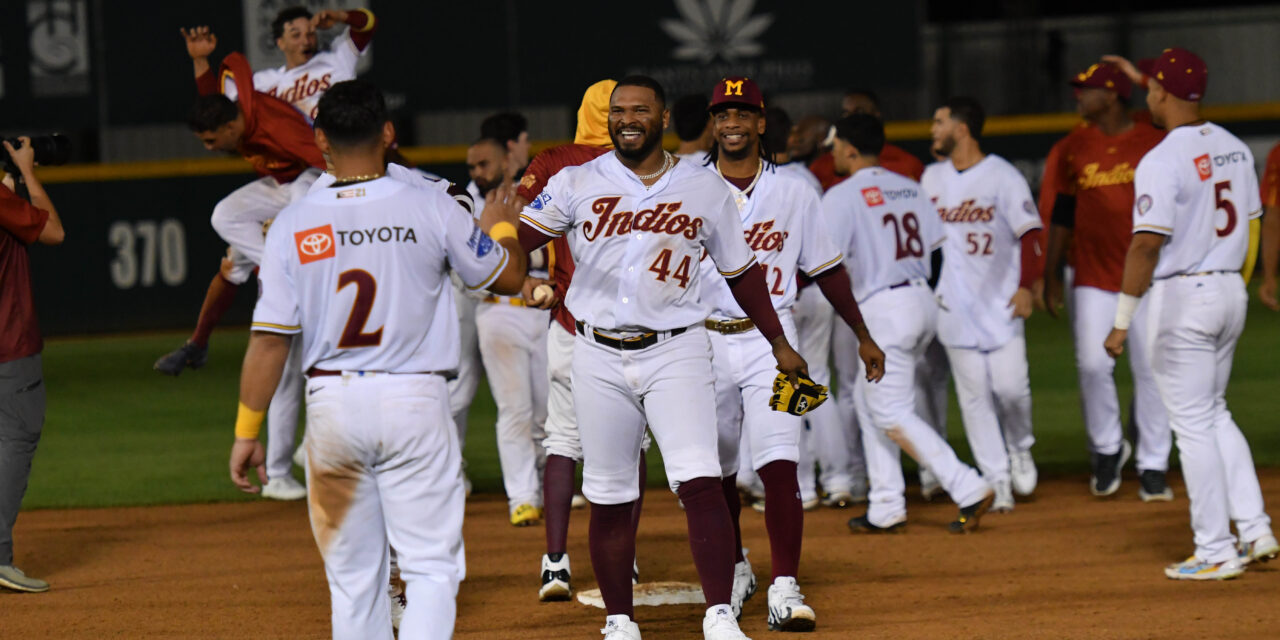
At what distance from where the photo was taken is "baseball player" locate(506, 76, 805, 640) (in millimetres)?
5207

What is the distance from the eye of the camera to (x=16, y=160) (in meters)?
6.56

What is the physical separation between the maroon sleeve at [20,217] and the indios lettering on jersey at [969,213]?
4.74 meters

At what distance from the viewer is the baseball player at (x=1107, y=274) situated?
27.3ft

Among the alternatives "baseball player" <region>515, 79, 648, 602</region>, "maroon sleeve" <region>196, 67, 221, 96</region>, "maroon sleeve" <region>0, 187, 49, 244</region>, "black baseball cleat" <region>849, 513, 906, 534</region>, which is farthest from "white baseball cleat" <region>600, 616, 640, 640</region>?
"maroon sleeve" <region>196, 67, 221, 96</region>

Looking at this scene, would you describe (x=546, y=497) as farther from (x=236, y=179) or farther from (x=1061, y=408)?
(x=236, y=179)

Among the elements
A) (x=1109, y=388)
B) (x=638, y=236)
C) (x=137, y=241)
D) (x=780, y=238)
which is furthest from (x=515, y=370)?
(x=137, y=241)

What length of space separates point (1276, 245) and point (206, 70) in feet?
18.8

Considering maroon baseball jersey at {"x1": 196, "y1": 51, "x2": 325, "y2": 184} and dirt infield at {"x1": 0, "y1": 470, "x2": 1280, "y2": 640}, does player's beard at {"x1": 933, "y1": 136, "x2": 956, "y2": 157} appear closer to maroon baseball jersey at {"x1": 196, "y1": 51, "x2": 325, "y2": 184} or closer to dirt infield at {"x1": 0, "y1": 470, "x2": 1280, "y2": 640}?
dirt infield at {"x1": 0, "y1": 470, "x2": 1280, "y2": 640}

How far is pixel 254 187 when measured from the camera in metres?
8.59

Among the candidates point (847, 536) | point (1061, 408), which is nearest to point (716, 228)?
point (847, 536)

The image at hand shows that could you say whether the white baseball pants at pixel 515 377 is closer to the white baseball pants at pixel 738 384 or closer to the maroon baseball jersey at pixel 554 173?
the maroon baseball jersey at pixel 554 173

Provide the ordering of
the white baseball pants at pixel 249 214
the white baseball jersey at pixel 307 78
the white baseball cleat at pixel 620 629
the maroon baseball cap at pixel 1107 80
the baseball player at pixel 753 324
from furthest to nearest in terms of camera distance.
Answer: the white baseball jersey at pixel 307 78
the maroon baseball cap at pixel 1107 80
the white baseball pants at pixel 249 214
the baseball player at pixel 753 324
the white baseball cleat at pixel 620 629

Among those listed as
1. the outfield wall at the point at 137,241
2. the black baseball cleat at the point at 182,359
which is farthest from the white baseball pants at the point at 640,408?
the outfield wall at the point at 137,241

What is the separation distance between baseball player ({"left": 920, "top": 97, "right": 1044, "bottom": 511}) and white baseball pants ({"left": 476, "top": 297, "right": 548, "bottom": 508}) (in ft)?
7.57
